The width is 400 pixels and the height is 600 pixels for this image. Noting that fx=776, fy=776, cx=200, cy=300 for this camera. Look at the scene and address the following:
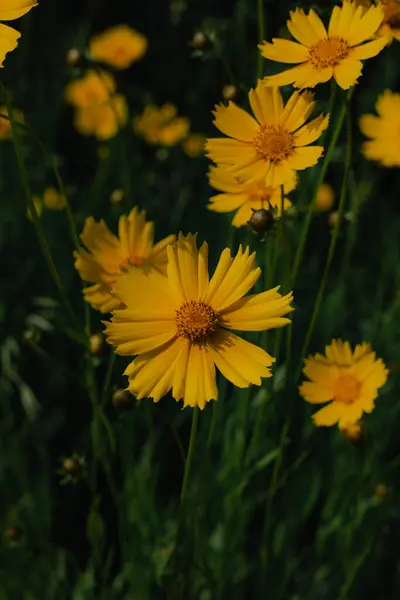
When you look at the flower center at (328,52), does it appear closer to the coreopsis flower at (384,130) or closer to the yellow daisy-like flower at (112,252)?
the yellow daisy-like flower at (112,252)

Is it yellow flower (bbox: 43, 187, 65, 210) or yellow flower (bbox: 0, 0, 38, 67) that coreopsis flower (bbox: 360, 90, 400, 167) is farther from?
yellow flower (bbox: 0, 0, 38, 67)

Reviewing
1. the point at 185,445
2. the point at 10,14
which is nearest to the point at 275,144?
the point at 10,14

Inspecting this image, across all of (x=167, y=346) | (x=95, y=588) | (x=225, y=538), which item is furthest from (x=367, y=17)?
(x=95, y=588)

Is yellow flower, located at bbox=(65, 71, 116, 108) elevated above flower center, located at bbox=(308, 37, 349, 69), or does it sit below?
above

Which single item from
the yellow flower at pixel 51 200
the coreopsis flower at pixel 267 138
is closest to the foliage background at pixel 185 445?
the yellow flower at pixel 51 200

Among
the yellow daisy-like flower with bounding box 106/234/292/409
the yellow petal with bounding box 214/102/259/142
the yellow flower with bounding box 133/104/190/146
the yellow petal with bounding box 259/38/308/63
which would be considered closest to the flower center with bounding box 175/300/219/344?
the yellow daisy-like flower with bounding box 106/234/292/409

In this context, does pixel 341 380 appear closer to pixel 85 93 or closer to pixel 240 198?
pixel 240 198
